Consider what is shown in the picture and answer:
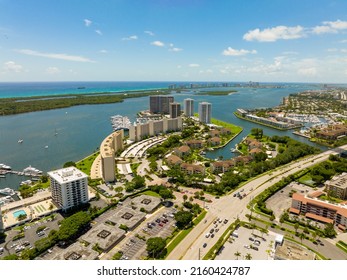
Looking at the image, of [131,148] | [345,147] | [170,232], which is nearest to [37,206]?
[170,232]

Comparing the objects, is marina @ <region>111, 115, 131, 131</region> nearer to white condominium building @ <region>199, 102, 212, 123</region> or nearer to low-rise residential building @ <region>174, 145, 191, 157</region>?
white condominium building @ <region>199, 102, 212, 123</region>

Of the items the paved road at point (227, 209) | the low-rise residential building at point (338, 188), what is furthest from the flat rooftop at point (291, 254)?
→ the low-rise residential building at point (338, 188)

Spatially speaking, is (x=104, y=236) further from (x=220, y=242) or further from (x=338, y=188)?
(x=338, y=188)

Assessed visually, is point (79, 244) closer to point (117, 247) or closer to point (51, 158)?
point (117, 247)

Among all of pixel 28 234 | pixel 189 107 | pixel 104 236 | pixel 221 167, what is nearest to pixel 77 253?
pixel 104 236

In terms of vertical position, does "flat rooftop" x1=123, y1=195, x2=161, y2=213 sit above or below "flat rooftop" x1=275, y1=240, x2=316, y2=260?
below

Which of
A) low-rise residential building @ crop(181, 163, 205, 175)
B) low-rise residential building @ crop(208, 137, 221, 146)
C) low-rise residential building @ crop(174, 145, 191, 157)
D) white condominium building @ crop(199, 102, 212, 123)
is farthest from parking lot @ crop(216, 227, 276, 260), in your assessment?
white condominium building @ crop(199, 102, 212, 123)

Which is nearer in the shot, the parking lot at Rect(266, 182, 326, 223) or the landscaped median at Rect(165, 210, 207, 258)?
the landscaped median at Rect(165, 210, 207, 258)
